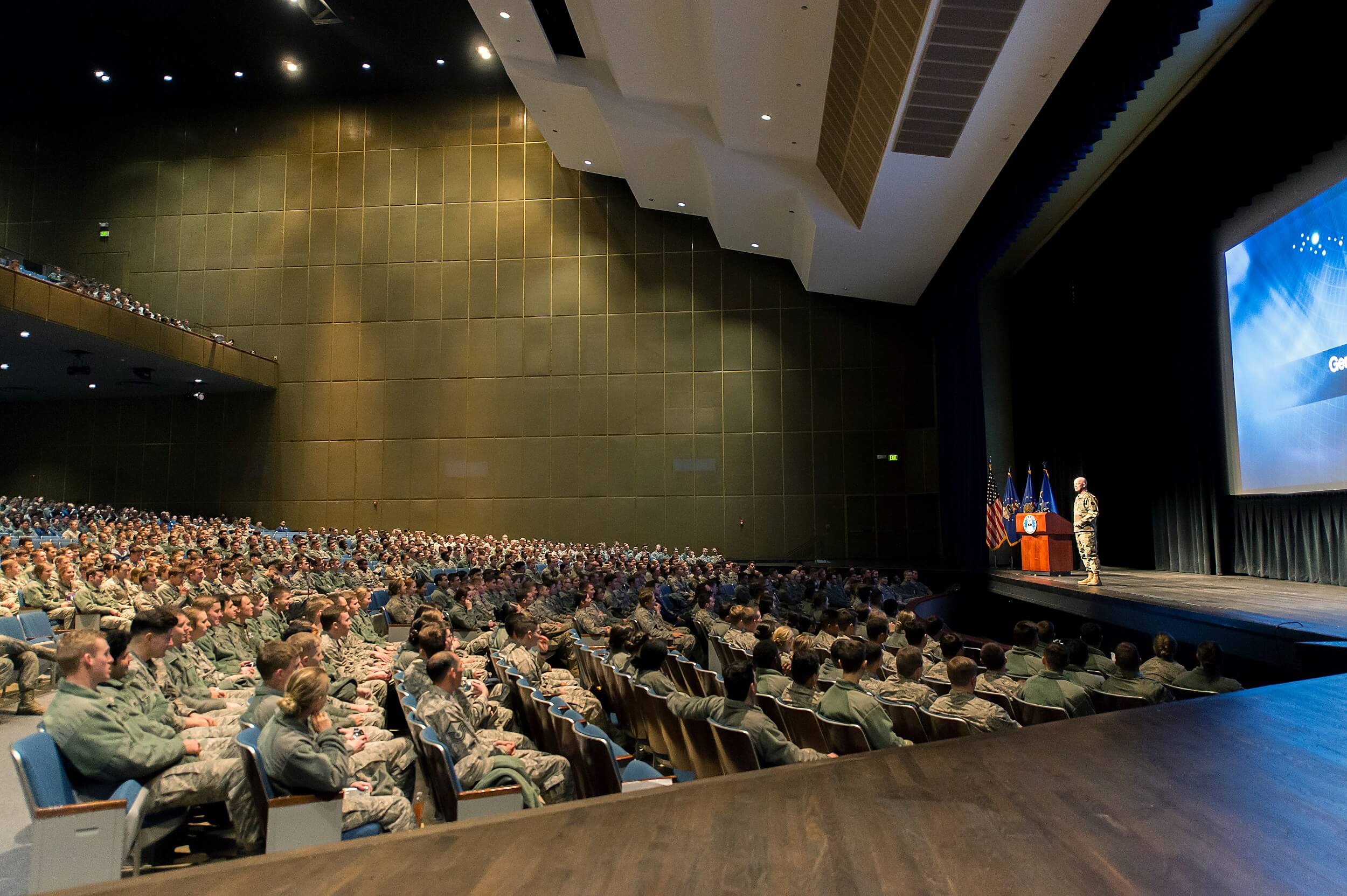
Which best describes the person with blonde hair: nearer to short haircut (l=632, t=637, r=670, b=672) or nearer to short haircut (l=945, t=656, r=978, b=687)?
short haircut (l=632, t=637, r=670, b=672)

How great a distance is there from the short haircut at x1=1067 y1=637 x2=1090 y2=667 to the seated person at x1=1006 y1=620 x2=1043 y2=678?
161mm

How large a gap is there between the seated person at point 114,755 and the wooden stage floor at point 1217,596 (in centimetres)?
625

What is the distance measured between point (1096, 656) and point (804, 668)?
2.07 metres

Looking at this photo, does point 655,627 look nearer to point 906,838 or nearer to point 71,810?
point 71,810

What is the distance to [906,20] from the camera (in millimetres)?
8070

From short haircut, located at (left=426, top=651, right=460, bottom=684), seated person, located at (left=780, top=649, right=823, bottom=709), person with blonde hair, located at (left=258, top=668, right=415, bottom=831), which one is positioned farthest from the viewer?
seated person, located at (left=780, top=649, right=823, bottom=709)

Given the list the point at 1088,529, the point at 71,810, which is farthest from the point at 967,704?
the point at 1088,529

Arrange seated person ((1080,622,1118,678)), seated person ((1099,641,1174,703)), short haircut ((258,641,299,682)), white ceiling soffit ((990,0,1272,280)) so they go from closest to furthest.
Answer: short haircut ((258,641,299,682)) → seated person ((1099,641,1174,703)) → seated person ((1080,622,1118,678)) → white ceiling soffit ((990,0,1272,280))

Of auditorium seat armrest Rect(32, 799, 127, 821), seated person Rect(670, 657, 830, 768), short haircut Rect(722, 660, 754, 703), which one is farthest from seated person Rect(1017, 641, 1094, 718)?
auditorium seat armrest Rect(32, 799, 127, 821)

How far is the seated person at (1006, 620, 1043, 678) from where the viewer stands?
15.7 feet

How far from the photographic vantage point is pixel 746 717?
3311mm

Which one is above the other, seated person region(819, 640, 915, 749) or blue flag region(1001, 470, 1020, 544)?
blue flag region(1001, 470, 1020, 544)

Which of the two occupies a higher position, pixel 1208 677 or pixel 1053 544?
pixel 1053 544

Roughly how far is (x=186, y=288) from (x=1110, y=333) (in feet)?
63.9
